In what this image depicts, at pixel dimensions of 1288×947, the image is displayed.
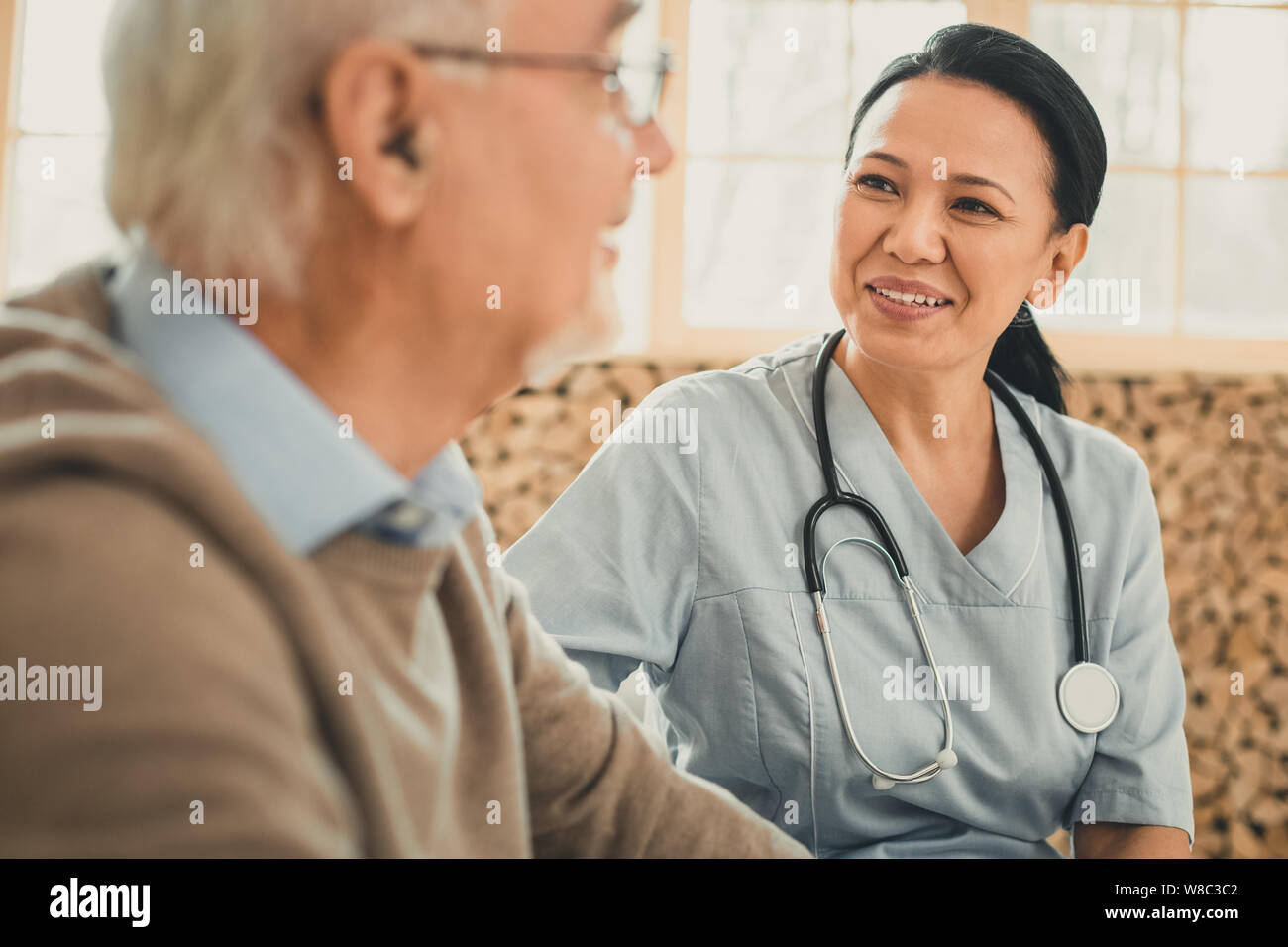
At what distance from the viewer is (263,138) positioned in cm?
47

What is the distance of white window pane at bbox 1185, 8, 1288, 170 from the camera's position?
253 cm

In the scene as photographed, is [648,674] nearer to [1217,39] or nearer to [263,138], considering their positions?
[263,138]

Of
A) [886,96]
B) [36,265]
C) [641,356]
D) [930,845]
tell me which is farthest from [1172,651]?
[36,265]

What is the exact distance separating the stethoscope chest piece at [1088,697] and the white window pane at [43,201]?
2.44m

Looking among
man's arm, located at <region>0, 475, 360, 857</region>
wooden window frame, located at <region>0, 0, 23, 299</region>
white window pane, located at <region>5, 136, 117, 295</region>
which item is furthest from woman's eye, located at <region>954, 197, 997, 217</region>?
wooden window frame, located at <region>0, 0, 23, 299</region>

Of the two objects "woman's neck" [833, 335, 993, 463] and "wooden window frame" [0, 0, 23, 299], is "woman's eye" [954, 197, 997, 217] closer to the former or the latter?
"woman's neck" [833, 335, 993, 463]

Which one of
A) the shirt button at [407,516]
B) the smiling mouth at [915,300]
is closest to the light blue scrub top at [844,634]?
the smiling mouth at [915,300]

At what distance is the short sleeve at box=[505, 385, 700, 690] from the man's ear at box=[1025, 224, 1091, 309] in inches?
18.9

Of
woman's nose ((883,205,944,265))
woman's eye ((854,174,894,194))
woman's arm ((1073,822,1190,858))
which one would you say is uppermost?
woman's eye ((854,174,894,194))

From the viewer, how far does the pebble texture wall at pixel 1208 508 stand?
231cm

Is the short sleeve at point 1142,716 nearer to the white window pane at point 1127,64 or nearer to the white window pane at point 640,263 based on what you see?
the white window pane at point 640,263

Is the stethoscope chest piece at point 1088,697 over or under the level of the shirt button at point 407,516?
under

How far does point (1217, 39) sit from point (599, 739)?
105 inches

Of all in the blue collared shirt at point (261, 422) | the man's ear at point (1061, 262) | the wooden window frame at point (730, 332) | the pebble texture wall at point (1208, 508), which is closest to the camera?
the blue collared shirt at point (261, 422)
